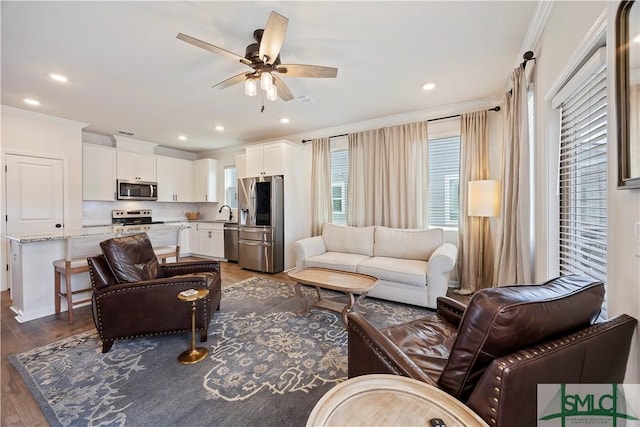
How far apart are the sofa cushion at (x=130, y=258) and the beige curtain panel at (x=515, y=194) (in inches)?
135

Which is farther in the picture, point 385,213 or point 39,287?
point 385,213

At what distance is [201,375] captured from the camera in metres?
1.82

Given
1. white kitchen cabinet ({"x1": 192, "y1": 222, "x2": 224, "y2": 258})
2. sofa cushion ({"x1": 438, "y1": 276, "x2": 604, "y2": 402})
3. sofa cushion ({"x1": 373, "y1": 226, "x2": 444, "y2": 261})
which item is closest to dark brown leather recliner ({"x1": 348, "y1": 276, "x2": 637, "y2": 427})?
sofa cushion ({"x1": 438, "y1": 276, "x2": 604, "y2": 402})

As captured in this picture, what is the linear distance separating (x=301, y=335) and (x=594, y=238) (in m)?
2.20

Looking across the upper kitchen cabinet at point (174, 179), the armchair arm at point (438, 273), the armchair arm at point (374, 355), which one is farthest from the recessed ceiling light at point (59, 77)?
the armchair arm at point (438, 273)

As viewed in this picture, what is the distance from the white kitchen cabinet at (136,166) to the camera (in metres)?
4.98

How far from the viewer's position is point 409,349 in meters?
1.43

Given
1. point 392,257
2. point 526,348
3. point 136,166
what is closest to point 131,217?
point 136,166

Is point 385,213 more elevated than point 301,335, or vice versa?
point 385,213

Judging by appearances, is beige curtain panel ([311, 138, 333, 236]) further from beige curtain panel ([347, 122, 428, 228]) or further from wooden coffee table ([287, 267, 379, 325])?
wooden coffee table ([287, 267, 379, 325])

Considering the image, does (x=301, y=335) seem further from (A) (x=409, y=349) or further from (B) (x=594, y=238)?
(B) (x=594, y=238)

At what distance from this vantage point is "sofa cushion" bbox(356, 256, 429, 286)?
2926 mm

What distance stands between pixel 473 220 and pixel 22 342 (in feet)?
16.3

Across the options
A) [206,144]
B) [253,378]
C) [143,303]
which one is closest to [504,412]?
[253,378]
